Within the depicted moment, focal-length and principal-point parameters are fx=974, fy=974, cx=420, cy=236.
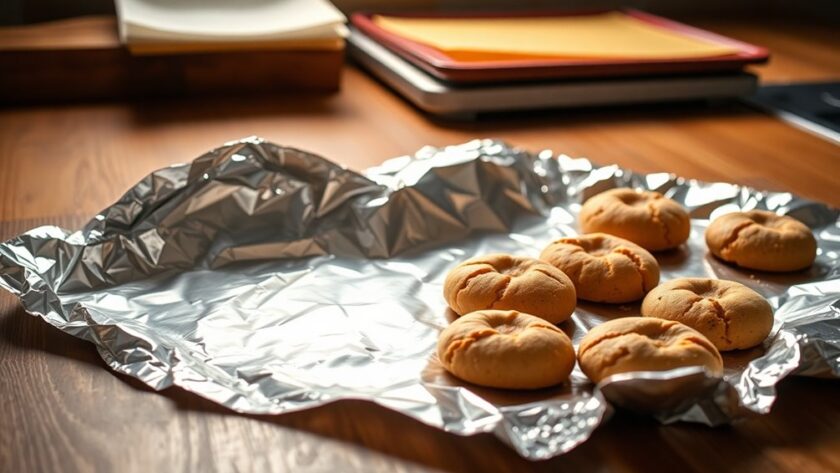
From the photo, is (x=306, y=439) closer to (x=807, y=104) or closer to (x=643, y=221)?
(x=643, y=221)

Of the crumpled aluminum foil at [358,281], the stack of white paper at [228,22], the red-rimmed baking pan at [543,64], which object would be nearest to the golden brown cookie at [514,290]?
the crumpled aluminum foil at [358,281]

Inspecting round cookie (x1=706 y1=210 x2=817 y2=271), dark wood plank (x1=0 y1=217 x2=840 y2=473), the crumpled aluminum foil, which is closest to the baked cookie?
the crumpled aluminum foil

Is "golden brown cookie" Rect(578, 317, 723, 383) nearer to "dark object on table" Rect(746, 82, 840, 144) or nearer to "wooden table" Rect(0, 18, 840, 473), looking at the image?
"wooden table" Rect(0, 18, 840, 473)

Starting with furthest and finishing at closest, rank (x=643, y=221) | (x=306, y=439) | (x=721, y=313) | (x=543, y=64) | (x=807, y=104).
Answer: (x=807, y=104) → (x=543, y=64) → (x=643, y=221) → (x=721, y=313) → (x=306, y=439)

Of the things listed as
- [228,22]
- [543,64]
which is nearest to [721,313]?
[543,64]

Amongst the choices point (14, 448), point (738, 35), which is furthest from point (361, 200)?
point (738, 35)

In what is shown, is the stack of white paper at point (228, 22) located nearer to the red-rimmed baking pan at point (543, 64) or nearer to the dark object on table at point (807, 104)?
the red-rimmed baking pan at point (543, 64)
